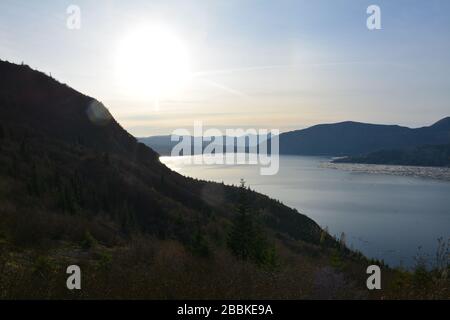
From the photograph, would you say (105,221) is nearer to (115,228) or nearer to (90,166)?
(115,228)

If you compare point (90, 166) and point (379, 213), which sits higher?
point (90, 166)

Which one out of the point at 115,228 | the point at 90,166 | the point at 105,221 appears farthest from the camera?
the point at 90,166

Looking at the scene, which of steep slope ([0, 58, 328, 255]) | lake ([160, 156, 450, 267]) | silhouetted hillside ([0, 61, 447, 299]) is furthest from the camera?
lake ([160, 156, 450, 267])

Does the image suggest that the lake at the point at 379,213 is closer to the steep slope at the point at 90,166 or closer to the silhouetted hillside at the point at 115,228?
the silhouetted hillside at the point at 115,228

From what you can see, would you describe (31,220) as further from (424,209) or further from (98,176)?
(424,209)

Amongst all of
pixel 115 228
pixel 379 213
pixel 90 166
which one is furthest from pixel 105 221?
pixel 379 213

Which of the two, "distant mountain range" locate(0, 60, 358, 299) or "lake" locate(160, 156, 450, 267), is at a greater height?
"distant mountain range" locate(0, 60, 358, 299)

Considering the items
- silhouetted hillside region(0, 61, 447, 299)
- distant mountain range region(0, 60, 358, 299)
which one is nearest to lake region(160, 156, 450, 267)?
silhouetted hillside region(0, 61, 447, 299)

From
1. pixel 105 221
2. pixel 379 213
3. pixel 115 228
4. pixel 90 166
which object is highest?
pixel 90 166

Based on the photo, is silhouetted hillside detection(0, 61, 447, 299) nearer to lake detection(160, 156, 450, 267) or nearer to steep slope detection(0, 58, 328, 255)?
steep slope detection(0, 58, 328, 255)

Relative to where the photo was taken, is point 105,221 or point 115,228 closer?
point 115,228

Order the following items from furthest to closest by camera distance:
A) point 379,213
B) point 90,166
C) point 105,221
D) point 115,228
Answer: point 379,213 → point 90,166 → point 105,221 → point 115,228
